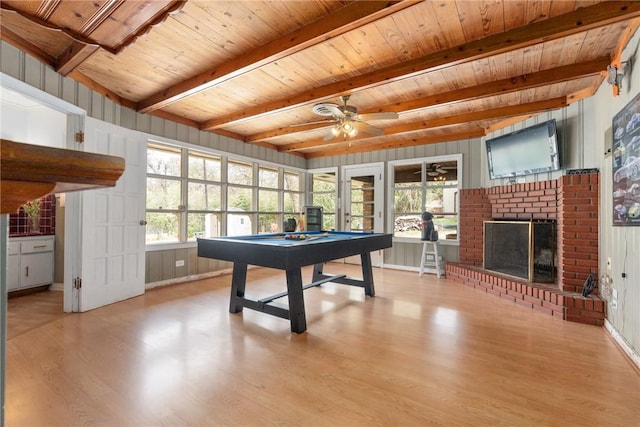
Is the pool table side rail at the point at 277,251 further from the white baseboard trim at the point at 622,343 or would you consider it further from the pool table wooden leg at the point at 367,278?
the white baseboard trim at the point at 622,343

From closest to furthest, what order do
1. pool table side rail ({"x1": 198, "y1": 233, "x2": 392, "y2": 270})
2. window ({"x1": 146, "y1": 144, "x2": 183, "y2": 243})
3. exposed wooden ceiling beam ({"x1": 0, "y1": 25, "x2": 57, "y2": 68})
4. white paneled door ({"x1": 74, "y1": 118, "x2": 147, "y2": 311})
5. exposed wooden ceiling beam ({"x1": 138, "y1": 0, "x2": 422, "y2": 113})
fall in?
exposed wooden ceiling beam ({"x1": 138, "y1": 0, "x2": 422, "y2": 113}) → pool table side rail ({"x1": 198, "y1": 233, "x2": 392, "y2": 270}) → exposed wooden ceiling beam ({"x1": 0, "y1": 25, "x2": 57, "y2": 68}) → white paneled door ({"x1": 74, "y1": 118, "x2": 147, "y2": 311}) → window ({"x1": 146, "y1": 144, "x2": 183, "y2": 243})

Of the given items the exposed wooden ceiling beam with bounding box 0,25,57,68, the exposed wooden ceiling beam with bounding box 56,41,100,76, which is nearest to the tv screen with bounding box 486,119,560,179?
the exposed wooden ceiling beam with bounding box 56,41,100,76

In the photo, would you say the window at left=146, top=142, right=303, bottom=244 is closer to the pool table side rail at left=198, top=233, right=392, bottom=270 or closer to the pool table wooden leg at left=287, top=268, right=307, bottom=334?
the pool table side rail at left=198, top=233, right=392, bottom=270

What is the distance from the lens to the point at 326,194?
707 cm

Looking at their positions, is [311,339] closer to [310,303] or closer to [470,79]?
[310,303]

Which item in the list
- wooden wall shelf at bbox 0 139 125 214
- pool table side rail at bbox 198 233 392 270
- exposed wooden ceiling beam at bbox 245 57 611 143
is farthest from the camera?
exposed wooden ceiling beam at bbox 245 57 611 143

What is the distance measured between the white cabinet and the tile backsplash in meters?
0.11

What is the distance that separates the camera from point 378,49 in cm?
277

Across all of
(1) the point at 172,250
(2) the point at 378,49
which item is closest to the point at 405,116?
(2) the point at 378,49

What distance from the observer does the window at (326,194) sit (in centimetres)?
694

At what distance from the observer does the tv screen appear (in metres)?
3.78

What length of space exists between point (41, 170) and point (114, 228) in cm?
399

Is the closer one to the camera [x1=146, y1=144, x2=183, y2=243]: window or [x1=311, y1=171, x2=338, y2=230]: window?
[x1=146, y1=144, x2=183, y2=243]: window

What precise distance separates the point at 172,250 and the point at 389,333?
3.46 m
